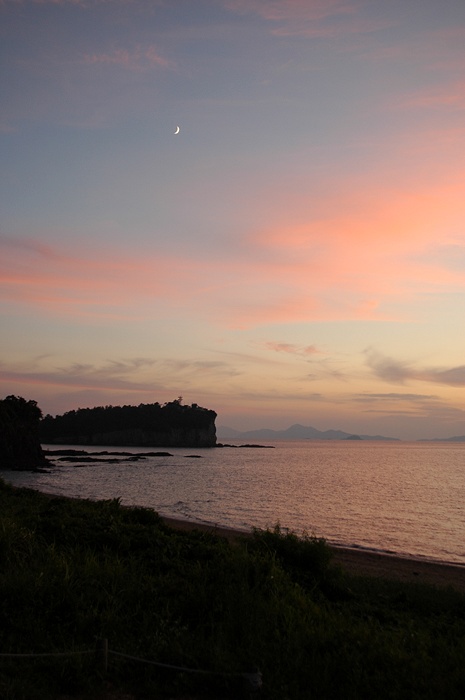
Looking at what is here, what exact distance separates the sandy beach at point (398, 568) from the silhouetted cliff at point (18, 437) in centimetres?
7557

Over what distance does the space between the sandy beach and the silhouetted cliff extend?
2975 inches

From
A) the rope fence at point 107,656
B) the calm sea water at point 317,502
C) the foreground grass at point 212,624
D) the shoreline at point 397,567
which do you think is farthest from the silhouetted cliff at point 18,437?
the rope fence at point 107,656

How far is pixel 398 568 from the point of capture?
2372cm

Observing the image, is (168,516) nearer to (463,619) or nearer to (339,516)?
(339,516)

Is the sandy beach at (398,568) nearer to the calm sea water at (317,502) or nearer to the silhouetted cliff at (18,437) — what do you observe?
the calm sea water at (317,502)

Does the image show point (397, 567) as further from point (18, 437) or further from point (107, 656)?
point (18, 437)

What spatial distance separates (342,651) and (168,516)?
31.5 m

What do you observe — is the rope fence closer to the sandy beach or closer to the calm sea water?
the sandy beach

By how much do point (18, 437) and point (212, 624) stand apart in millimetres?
94801

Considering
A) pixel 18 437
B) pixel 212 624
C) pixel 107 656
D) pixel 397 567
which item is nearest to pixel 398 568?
pixel 397 567

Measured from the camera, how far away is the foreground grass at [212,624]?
7934 mm

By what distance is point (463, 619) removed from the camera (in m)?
12.5

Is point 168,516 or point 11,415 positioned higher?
point 11,415

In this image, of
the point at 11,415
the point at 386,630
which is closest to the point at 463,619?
the point at 386,630
